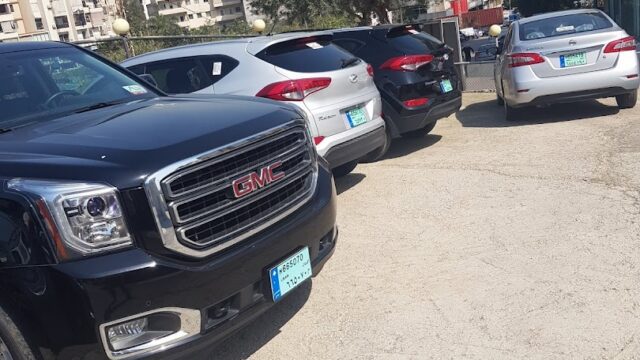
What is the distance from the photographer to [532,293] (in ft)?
12.9

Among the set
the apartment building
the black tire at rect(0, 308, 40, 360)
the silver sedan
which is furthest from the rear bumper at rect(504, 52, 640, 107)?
the apartment building

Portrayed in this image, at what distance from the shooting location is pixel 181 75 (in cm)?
606

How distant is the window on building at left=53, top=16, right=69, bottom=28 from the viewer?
85562mm

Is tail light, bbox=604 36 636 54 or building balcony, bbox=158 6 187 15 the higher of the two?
building balcony, bbox=158 6 187 15

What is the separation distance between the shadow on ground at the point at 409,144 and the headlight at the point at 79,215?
5.76 meters

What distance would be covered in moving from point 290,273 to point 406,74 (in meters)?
4.66

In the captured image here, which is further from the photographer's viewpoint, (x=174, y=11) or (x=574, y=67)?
(x=174, y=11)

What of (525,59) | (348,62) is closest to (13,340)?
(348,62)

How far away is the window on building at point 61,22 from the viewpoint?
8556cm

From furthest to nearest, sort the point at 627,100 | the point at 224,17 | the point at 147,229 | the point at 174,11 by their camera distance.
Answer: the point at 174,11 → the point at 224,17 → the point at 627,100 → the point at 147,229

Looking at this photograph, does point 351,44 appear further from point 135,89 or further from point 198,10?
point 198,10

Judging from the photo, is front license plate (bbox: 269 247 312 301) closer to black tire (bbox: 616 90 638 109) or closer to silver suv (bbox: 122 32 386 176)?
silver suv (bbox: 122 32 386 176)

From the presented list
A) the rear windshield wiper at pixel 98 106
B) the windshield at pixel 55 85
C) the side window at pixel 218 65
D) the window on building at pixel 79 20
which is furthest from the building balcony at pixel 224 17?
the rear windshield wiper at pixel 98 106

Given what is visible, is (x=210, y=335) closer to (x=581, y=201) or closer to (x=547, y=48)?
(x=581, y=201)
